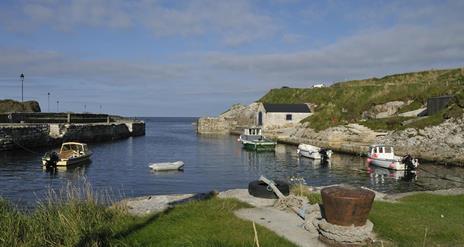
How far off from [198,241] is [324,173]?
113 ft

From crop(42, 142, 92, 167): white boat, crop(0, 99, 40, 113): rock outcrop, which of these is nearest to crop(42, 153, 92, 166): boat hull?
crop(42, 142, 92, 167): white boat

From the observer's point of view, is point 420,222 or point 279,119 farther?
point 279,119

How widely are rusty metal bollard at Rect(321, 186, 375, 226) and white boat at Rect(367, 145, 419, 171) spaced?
33.4 meters

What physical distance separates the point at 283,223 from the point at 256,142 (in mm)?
55205

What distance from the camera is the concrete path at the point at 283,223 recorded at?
36.5 feet

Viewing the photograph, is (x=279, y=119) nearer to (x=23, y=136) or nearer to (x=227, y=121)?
(x=227, y=121)

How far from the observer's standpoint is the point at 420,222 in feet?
Result: 42.1

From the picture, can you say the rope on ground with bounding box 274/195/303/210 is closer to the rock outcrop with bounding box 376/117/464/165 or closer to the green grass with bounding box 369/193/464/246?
the green grass with bounding box 369/193/464/246

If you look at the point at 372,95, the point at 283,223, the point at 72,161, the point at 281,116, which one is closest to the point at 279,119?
the point at 281,116

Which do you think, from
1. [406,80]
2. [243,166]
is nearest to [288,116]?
[406,80]

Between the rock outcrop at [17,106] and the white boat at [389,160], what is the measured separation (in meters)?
75.9

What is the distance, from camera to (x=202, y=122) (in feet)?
438

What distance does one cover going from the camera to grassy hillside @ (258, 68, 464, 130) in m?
71.6

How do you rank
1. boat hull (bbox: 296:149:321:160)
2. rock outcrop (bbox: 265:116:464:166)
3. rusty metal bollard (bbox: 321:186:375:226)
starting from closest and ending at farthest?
1. rusty metal bollard (bbox: 321:186:375:226)
2. rock outcrop (bbox: 265:116:464:166)
3. boat hull (bbox: 296:149:321:160)
